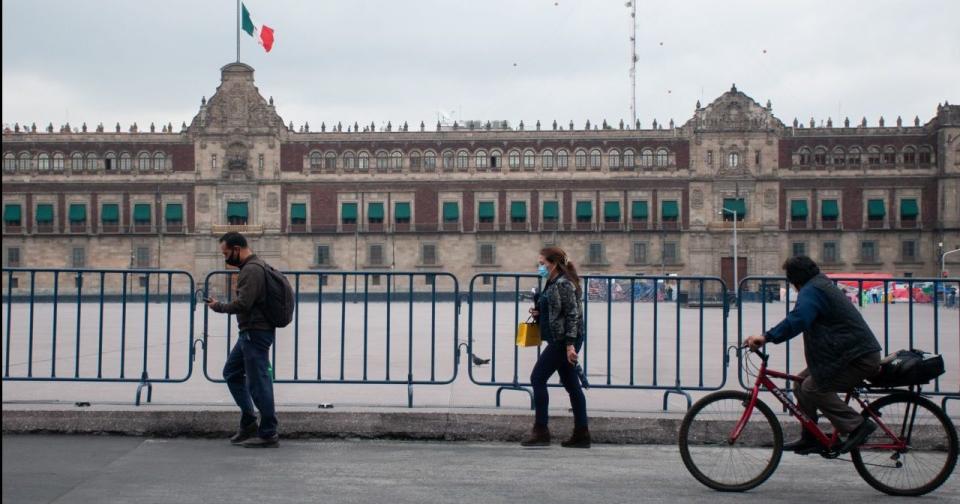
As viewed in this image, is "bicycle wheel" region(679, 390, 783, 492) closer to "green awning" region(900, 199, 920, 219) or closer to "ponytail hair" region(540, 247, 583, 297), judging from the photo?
"ponytail hair" region(540, 247, 583, 297)

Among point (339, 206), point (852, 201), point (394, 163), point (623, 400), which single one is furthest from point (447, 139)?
point (623, 400)

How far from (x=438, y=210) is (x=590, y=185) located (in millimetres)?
8501

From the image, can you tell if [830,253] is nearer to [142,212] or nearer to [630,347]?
[142,212]

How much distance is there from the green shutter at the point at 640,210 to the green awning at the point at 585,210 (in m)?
2.29

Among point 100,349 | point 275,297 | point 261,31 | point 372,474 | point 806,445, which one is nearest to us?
point 806,445

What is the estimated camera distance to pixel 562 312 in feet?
20.1

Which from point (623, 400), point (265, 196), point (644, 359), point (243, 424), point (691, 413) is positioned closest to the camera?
point (691, 413)

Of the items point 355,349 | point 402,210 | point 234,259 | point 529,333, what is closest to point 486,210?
point 402,210

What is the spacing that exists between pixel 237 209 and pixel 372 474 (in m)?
48.1

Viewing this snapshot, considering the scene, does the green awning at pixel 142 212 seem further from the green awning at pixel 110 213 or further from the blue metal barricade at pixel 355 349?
the blue metal barricade at pixel 355 349

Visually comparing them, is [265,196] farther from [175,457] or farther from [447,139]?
[175,457]

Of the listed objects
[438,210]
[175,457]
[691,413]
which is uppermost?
[438,210]

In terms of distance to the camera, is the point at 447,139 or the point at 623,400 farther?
the point at 447,139

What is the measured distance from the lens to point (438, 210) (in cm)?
5219
